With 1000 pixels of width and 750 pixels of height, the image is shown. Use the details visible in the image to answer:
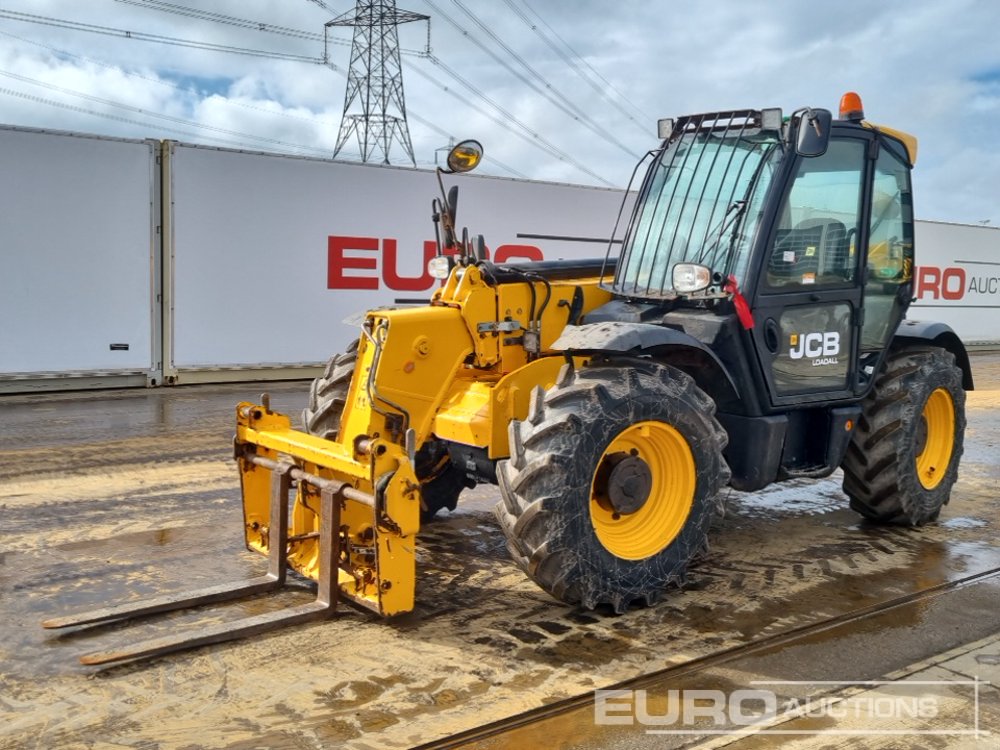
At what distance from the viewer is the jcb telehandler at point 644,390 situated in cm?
443

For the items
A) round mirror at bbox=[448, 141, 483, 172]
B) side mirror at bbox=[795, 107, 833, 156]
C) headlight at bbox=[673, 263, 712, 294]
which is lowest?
headlight at bbox=[673, 263, 712, 294]

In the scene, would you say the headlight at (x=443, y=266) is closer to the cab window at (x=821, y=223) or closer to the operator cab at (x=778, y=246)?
the operator cab at (x=778, y=246)

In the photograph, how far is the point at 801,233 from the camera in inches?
217

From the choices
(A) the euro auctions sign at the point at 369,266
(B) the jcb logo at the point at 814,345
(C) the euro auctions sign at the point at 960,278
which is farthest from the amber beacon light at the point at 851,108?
(C) the euro auctions sign at the point at 960,278

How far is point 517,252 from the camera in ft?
48.4

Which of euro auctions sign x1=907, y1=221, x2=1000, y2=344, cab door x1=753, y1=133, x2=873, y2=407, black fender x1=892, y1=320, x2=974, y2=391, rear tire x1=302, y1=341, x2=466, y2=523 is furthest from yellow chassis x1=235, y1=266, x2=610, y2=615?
euro auctions sign x1=907, y1=221, x2=1000, y2=344

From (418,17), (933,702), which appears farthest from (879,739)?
(418,17)

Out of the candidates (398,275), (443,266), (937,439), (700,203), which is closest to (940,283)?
Result: (398,275)

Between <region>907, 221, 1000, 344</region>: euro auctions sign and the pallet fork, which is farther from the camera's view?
<region>907, 221, 1000, 344</region>: euro auctions sign

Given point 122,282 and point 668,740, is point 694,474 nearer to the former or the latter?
point 668,740

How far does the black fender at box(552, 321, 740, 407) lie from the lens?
4.70m

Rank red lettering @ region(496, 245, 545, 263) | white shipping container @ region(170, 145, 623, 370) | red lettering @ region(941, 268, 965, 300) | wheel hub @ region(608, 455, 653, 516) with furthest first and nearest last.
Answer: red lettering @ region(941, 268, 965, 300)
red lettering @ region(496, 245, 545, 263)
white shipping container @ region(170, 145, 623, 370)
wheel hub @ region(608, 455, 653, 516)

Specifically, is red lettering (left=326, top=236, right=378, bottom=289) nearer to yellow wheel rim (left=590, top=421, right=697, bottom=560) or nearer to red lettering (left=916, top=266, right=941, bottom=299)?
yellow wheel rim (left=590, top=421, right=697, bottom=560)

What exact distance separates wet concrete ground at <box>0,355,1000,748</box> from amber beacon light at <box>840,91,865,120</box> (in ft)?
8.42
